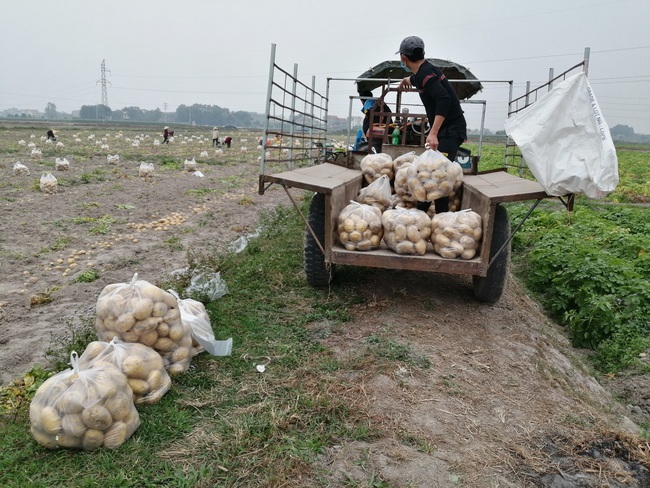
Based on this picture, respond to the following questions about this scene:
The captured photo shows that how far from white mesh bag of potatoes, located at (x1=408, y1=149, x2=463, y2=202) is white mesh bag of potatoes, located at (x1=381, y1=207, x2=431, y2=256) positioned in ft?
1.18

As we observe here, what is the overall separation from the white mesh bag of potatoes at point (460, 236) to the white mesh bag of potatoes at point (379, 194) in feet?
2.89

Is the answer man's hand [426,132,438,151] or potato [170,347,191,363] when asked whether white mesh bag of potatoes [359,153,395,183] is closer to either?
man's hand [426,132,438,151]

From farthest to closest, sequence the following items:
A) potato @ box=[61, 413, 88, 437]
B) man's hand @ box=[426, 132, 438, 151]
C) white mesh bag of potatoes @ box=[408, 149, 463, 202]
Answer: man's hand @ box=[426, 132, 438, 151], white mesh bag of potatoes @ box=[408, 149, 463, 202], potato @ box=[61, 413, 88, 437]

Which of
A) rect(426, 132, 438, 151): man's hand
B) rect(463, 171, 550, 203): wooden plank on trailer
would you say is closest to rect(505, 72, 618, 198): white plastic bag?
rect(463, 171, 550, 203): wooden plank on trailer

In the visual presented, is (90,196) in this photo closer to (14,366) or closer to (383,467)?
(14,366)

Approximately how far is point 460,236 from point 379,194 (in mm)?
1119

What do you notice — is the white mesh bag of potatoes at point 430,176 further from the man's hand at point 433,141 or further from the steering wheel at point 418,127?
the steering wheel at point 418,127

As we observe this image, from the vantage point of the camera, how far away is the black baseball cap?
5148mm

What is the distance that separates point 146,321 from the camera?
3.37 metres

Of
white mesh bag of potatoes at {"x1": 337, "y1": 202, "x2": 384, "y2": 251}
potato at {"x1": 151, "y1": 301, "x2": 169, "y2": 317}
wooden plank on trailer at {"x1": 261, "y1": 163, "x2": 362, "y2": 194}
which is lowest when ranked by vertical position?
potato at {"x1": 151, "y1": 301, "x2": 169, "y2": 317}

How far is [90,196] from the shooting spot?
41.1 ft

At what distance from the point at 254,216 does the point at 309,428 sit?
328 inches

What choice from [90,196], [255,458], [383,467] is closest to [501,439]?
[383,467]

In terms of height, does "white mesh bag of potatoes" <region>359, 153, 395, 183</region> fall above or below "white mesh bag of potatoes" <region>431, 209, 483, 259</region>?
above
